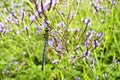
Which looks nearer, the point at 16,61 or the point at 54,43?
the point at 54,43

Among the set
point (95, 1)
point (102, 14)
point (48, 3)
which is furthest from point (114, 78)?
point (95, 1)

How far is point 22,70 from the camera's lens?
198 cm

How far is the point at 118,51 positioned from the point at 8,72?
78cm

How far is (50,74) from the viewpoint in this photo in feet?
6.16

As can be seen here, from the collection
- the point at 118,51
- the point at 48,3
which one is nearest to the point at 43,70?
the point at 48,3

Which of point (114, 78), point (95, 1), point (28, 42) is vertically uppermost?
point (95, 1)

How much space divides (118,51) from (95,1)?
82cm

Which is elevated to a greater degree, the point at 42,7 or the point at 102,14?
the point at 42,7

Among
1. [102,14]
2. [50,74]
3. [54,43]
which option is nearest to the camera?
[54,43]

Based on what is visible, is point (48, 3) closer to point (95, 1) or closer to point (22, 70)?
point (22, 70)

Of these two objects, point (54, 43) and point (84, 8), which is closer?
point (54, 43)

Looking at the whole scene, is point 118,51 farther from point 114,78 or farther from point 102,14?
point 102,14

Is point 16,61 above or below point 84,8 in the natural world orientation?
below

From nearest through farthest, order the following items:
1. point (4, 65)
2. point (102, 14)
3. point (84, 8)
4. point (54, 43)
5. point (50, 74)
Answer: point (54, 43) → point (50, 74) → point (4, 65) → point (102, 14) → point (84, 8)
